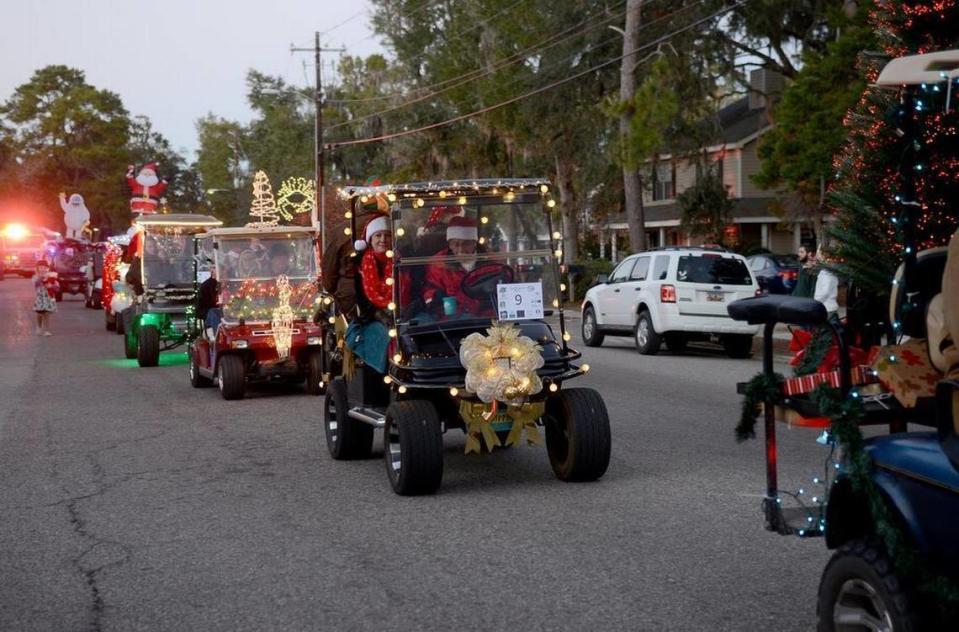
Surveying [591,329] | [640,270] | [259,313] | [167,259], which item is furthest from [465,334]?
[167,259]

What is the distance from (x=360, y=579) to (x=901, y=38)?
8.30 meters

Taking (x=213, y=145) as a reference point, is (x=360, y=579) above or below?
below

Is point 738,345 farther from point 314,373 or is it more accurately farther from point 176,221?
point 176,221

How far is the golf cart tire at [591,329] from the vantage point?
83.9 ft

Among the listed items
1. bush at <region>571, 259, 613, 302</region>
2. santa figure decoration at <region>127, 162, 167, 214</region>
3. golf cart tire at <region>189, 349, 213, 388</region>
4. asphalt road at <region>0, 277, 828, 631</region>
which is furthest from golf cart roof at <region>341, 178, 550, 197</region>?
santa figure decoration at <region>127, 162, 167, 214</region>

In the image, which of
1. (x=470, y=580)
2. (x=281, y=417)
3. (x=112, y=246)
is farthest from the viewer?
(x=112, y=246)

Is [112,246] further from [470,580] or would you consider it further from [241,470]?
[470,580]

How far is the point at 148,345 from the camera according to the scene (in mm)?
21812

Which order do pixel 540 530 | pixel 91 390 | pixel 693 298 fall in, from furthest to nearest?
pixel 693 298, pixel 91 390, pixel 540 530

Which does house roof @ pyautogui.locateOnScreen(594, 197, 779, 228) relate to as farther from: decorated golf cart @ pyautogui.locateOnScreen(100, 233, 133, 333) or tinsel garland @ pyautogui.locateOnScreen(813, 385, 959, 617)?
tinsel garland @ pyautogui.locateOnScreen(813, 385, 959, 617)

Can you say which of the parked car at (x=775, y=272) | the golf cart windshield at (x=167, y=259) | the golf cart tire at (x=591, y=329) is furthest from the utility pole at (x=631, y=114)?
the golf cart windshield at (x=167, y=259)

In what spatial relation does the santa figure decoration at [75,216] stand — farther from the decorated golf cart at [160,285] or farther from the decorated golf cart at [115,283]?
the decorated golf cart at [160,285]

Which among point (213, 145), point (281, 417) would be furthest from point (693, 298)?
point (213, 145)

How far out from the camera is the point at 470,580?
717 centimetres
